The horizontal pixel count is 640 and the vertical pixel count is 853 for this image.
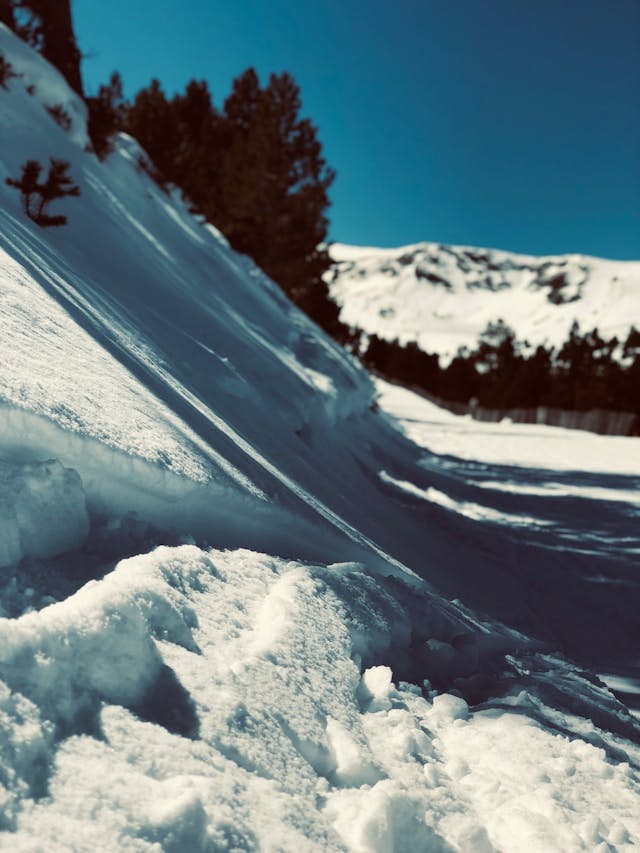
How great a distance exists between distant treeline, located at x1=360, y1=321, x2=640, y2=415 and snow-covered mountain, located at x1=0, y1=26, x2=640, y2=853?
33805mm

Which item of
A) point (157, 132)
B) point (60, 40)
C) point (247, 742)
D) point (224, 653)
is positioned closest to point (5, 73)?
point (60, 40)

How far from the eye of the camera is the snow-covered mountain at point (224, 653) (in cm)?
134

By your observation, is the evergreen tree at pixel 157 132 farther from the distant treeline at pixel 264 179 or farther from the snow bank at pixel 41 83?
the snow bank at pixel 41 83

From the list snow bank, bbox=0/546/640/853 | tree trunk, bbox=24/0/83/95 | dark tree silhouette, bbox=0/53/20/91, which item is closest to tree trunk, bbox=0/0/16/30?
tree trunk, bbox=24/0/83/95

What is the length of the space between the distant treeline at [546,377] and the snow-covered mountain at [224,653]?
33.8 metres

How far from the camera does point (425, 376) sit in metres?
68.4

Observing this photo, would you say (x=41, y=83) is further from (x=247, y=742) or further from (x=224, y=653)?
(x=247, y=742)

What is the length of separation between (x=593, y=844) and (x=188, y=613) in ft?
3.69

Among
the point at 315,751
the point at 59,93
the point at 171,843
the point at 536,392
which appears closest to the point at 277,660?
the point at 315,751

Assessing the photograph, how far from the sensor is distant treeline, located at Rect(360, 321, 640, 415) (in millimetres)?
41844

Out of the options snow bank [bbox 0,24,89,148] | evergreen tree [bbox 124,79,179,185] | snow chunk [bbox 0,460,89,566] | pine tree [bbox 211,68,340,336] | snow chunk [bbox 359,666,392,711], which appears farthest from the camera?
pine tree [bbox 211,68,340,336]

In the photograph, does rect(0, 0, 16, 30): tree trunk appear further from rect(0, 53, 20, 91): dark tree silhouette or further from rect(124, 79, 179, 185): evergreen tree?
rect(124, 79, 179, 185): evergreen tree

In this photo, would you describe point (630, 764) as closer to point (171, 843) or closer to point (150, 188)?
point (171, 843)

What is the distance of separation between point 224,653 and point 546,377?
1969 inches
